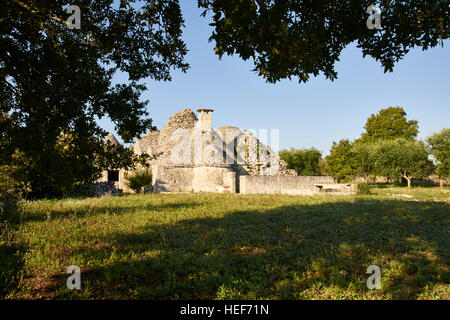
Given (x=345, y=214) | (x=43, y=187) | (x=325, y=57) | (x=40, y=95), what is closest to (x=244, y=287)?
(x=325, y=57)

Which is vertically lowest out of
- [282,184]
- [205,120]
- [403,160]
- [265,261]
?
[265,261]

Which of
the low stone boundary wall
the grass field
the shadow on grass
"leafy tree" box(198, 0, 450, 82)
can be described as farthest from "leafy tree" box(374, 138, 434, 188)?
"leafy tree" box(198, 0, 450, 82)

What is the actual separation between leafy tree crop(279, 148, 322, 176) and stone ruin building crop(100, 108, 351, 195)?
14685 mm

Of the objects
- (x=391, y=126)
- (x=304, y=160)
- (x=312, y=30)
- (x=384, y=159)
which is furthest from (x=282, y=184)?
(x=391, y=126)

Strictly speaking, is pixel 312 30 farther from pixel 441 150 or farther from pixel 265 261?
pixel 441 150

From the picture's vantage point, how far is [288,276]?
4488 millimetres

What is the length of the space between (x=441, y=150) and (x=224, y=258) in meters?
43.3

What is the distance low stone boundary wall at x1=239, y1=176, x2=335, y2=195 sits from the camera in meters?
19.8

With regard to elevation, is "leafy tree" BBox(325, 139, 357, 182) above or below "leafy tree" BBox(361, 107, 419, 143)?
below

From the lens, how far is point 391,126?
4831 cm

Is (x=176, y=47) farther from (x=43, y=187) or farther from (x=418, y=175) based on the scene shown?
(x=418, y=175)

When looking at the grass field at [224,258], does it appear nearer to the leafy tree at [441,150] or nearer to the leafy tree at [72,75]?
the leafy tree at [72,75]

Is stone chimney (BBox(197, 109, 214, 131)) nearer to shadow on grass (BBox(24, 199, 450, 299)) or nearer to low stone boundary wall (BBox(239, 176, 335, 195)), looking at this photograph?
low stone boundary wall (BBox(239, 176, 335, 195))
